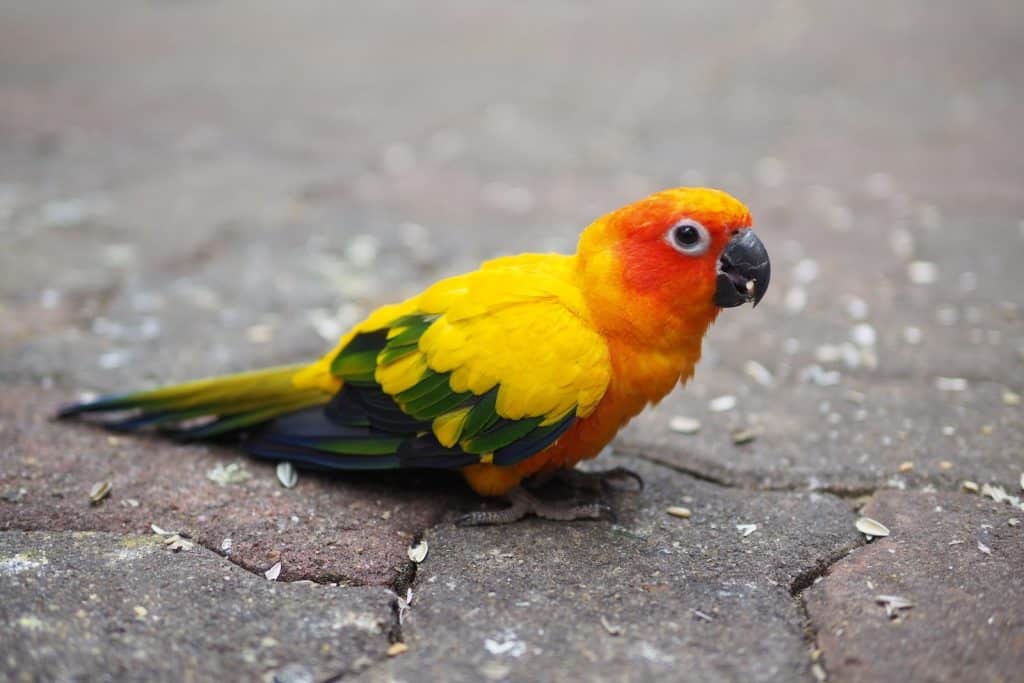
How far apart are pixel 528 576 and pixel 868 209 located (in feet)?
11.9

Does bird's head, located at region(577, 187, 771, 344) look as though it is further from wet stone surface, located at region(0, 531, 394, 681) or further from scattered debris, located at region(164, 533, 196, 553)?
scattered debris, located at region(164, 533, 196, 553)

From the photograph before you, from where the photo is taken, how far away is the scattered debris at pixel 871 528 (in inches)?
95.4

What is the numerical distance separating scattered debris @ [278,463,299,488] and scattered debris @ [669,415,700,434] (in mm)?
1223

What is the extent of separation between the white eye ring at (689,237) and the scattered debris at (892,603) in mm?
920

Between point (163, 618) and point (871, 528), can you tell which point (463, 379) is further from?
point (871, 528)

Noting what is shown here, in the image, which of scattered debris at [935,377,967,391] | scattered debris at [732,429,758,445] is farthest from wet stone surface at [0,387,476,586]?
scattered debris at [935,377,967,391]

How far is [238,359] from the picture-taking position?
3.55 meters

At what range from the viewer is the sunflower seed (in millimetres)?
2428

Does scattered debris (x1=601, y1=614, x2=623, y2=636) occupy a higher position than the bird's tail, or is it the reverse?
the bird's tail

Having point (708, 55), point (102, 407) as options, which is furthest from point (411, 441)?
point (708, 55)

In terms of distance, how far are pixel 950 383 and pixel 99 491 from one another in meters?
2.76

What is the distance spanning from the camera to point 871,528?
245cm

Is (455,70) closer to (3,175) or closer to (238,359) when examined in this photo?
(3,175)

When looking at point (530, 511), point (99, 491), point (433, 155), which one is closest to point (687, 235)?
point (530, 511)
